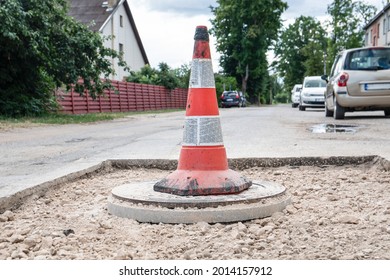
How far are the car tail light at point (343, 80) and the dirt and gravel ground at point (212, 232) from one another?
25.5 ft

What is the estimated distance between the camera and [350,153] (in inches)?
197

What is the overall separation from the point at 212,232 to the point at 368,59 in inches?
379

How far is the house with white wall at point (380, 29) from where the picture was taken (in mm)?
42625

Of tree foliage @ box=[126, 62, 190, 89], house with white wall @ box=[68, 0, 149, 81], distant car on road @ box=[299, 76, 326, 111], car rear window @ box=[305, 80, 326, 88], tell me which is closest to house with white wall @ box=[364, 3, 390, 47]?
tree foliage @ box=[126, 62, 190, 89]

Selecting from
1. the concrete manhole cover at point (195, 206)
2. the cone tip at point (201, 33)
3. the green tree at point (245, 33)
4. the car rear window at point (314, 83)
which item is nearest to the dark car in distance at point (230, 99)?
the green tree at point (245, 33)

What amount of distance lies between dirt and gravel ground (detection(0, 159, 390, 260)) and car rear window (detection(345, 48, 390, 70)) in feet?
26.1

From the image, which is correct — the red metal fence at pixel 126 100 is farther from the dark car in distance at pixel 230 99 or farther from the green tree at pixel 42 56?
the dark car in distance at pixel 230 99

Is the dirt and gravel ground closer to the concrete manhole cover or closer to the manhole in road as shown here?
the concrete manhole cover

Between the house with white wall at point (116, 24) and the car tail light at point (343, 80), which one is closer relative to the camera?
the car tail light at point (343, 80)

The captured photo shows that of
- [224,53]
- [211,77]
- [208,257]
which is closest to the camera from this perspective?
[208,257]

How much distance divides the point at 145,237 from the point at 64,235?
0.43 meters

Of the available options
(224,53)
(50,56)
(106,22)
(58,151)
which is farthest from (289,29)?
(58,151)

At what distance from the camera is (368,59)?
36.8ft

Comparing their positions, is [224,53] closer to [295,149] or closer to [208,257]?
[295,149]
